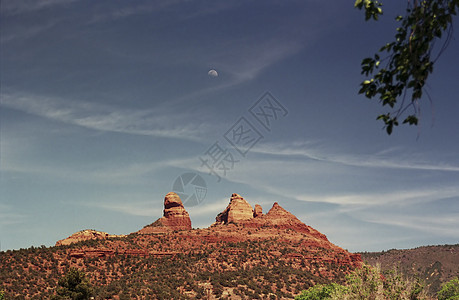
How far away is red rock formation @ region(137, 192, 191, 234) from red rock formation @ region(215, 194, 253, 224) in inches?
553

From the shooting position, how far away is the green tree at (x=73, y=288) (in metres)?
45.7

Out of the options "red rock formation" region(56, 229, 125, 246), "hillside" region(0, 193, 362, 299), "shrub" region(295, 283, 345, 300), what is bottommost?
"shrub" region(295, 283, 345, 300)

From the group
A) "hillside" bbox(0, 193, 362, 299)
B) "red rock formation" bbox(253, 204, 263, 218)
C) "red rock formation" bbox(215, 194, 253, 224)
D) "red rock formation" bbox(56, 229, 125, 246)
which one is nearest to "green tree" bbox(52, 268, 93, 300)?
"hillside" bbox(0, 193, 362, 299)

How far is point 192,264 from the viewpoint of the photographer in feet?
258

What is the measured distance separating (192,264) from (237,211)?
48.7 meters

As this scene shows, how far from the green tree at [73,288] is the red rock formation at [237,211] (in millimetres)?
76290

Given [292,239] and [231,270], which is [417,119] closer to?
[231,270]

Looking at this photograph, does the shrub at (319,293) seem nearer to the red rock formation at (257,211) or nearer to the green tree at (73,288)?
the green tree at (73,288)

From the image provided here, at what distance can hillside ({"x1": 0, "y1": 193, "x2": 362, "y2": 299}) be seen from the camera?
61.9 metres

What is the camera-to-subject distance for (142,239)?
89.6 metres

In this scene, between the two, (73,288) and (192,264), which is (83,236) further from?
(73,288)

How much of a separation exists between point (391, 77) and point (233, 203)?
123m

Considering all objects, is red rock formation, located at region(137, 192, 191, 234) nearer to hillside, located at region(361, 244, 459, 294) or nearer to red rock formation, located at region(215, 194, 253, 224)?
red rock formation, located at region(215, 194, 253, 224)

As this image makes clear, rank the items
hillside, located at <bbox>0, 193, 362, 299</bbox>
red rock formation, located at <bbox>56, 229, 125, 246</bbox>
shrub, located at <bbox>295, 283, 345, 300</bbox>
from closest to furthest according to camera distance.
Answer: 1. shrub, located at <bbox>295, 283, 345, 300</bbox>
2. hillside, located at <bbox>0, 193, 362, 299</bbox>
3. red rock formation, located at <bbox>56, 229, 125, 246</bbox>
